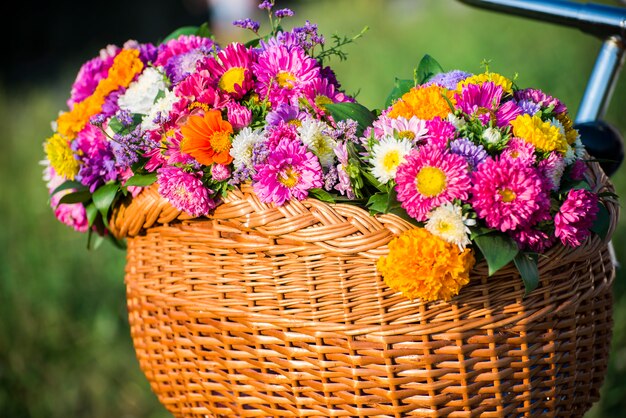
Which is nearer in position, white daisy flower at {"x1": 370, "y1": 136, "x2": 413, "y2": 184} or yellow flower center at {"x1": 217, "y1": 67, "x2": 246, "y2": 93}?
white daisy flower at {"x1": 370, "y1": 136, "x2": 413, "y2": 184}

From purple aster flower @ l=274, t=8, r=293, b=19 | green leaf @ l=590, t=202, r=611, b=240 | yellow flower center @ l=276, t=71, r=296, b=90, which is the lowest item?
green leaf @ l=590, t=202, r=611, b=240

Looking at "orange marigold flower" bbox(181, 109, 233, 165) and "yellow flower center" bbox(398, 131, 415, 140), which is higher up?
"yellow flower center" bbox(398, 131, 415, 140)

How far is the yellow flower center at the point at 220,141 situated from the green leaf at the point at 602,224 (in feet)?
1.98

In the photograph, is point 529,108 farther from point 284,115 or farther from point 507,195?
point 284,115

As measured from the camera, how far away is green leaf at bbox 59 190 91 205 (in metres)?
1.36

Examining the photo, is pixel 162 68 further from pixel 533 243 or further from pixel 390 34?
pixel 390 34

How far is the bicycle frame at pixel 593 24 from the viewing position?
151 centimetres

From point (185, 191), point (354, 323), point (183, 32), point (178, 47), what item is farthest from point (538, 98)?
point (183, 32)

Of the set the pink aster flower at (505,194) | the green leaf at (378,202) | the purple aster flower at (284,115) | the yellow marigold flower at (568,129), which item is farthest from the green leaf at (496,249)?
the purple aster flower at (284,115)

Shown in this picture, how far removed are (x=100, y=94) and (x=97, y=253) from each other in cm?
219

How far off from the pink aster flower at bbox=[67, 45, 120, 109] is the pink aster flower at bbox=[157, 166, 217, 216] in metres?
0.42

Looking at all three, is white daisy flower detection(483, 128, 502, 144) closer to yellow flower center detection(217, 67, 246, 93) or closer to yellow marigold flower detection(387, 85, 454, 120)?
yellow marigold flower detection(387, 85, 454, 120)

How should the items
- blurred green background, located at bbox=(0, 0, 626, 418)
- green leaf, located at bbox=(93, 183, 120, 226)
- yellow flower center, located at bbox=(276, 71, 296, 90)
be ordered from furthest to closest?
1. blurred green background, located at bbox=(0, 0, 626, 418)
2. green leaf, located at bbox=(93, 183, 120, 226)
3. yellow flower center, located at bbox=(276, 71, 296, 90)

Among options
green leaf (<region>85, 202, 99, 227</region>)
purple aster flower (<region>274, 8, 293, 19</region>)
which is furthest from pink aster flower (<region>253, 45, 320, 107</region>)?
green leaf (<region>85, 202, 99, 227</region>)
